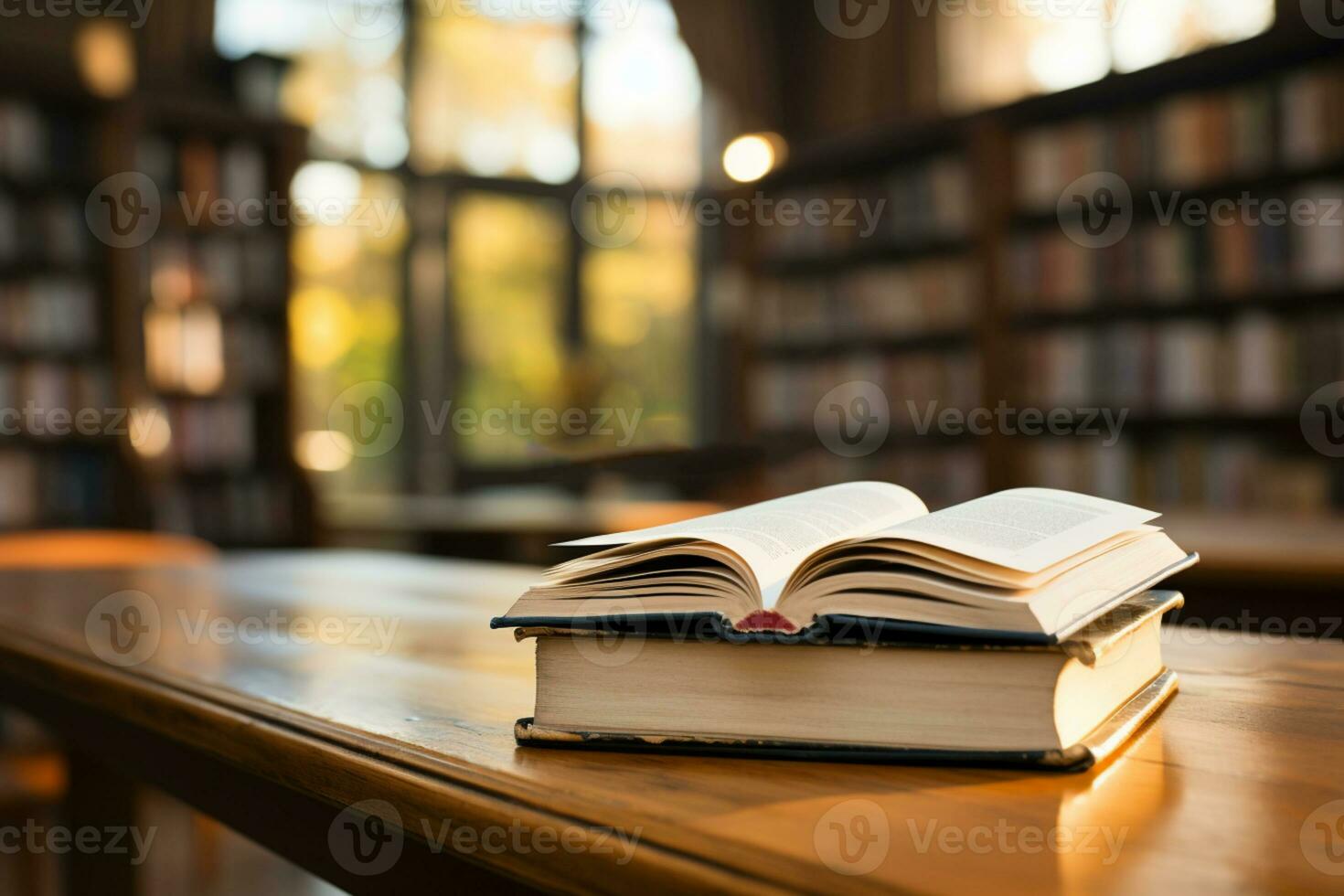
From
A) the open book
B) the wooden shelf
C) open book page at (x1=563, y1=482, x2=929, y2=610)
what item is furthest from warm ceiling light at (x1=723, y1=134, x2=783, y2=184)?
the open book

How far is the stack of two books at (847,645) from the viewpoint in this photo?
640 mm

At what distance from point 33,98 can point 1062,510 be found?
5113 mm

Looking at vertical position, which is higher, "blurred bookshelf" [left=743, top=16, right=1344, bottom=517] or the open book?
"blurred bookshelf" [left=743, top=16, right=1344, bottom=517]

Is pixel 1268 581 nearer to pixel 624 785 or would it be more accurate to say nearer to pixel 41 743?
pixel 624 785

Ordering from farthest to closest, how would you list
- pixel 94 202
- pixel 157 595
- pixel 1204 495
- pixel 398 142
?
1. pixel 398 142
2. pixel 94 202
3. pixel 1204 495
4. pixel 157 595

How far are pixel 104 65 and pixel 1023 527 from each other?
205 inches

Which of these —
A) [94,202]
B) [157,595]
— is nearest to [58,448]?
[94,202]

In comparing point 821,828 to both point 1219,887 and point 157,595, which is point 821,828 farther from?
point 157,595

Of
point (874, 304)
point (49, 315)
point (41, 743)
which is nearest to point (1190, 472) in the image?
point (874, 304)

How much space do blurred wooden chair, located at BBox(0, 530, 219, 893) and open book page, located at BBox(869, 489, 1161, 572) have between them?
184 cm

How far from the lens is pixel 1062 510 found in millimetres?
845

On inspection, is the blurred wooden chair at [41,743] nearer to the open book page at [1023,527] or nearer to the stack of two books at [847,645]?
the stack of two books at [847,645]

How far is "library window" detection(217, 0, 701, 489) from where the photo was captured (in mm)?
6492

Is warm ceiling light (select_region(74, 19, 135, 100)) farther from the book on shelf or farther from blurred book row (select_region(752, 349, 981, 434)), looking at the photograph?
the book on shelf
